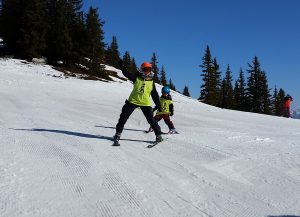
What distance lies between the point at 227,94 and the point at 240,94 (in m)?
7.08

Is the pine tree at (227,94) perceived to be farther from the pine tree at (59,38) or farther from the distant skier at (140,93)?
the distant skier at (140,93)

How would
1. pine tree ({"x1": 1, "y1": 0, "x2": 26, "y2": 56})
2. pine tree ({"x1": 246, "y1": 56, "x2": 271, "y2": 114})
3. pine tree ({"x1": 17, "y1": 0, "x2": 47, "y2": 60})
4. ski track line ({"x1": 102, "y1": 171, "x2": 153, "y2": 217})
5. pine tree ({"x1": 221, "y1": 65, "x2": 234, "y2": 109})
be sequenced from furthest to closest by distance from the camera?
1. pine tree ({"x1": 221, "y1": 65, "x2": 234, "y2": 109})
2. pine tree ({"x1": 246, "y1": 56, "x2": 271, "y2": 114})
3. pine tree ({"x1": 1, "y1": 0, "x2": 26, "y2": 56})
4. pine tree ({"x1": 17, "y1": 0, "x2": 47, "y2": 60})
5. ski track line ({"x1": 102, "y1": 171, "x2": 153, "y2": 217})

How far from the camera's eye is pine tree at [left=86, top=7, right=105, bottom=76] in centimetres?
4931

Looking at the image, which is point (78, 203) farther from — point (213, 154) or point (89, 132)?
point (89, 132)

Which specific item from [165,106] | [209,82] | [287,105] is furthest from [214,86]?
[165,106]

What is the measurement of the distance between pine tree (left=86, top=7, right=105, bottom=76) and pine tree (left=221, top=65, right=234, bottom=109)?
112 feet

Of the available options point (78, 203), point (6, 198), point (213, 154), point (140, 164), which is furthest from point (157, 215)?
point (213, 154)

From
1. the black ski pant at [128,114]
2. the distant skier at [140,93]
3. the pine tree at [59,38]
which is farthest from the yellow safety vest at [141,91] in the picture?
the pine tree at [59,38]

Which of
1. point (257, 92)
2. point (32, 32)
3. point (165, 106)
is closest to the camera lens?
point (165, 106)

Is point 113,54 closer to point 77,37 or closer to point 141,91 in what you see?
point 77,37

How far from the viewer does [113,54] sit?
297 ft

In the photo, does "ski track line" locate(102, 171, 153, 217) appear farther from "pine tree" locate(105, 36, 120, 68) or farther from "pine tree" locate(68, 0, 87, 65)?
"pine tree" locate(105, 36, 120, 68)

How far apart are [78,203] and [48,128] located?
6166 millimetres

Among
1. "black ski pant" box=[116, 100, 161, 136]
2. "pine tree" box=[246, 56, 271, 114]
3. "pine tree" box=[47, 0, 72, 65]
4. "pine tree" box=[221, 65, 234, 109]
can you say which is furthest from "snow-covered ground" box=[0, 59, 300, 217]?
"pine tree" box=[221, 65, 234, 109]
